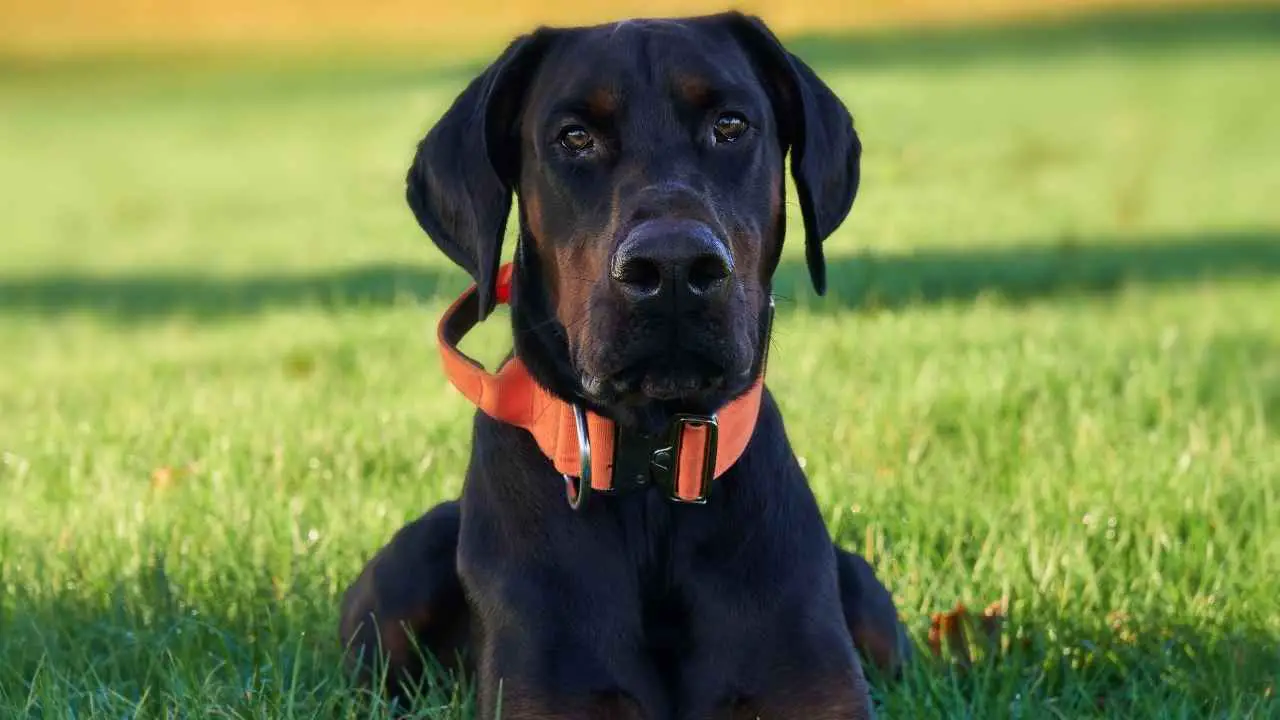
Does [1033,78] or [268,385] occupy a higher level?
[1033,78]

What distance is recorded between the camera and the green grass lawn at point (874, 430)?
4145 millimetres

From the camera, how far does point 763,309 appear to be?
3.47 m

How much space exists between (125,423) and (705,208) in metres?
4.29

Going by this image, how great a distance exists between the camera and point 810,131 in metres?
3.60

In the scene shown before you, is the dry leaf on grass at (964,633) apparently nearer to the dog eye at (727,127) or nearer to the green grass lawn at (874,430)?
the green grass lawn at (874,430)

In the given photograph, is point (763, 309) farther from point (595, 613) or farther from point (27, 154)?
point (27, 154)

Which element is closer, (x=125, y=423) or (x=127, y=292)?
(x=125, y=423)

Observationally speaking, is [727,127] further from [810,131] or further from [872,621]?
[872,621]

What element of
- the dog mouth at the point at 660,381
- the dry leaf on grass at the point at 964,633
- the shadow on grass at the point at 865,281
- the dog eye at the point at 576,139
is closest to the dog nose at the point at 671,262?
the dog mouth at the point at 660,381

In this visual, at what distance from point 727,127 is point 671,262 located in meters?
0.55

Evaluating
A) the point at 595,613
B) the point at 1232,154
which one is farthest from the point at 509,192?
the point at 1232,154

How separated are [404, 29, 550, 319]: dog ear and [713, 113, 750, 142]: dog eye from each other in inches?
18.2

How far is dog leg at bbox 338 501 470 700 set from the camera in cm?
391

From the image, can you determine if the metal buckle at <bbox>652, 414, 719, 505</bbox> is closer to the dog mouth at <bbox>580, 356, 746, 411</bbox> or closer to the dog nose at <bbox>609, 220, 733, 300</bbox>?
the dog mouth at <bbox>580, 356, 746, 411</bbox>
